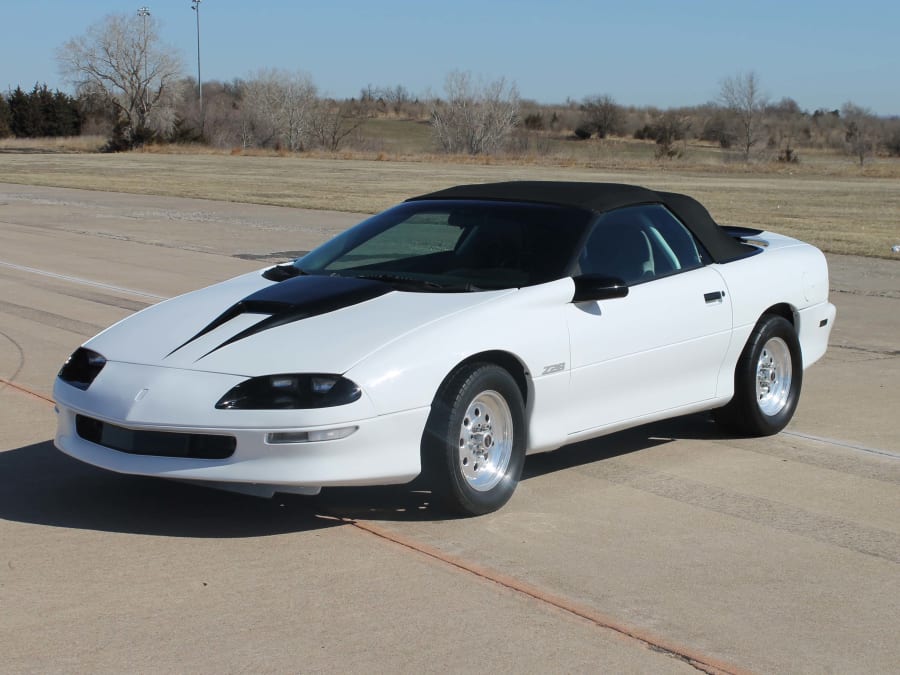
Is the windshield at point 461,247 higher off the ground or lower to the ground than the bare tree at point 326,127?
lower

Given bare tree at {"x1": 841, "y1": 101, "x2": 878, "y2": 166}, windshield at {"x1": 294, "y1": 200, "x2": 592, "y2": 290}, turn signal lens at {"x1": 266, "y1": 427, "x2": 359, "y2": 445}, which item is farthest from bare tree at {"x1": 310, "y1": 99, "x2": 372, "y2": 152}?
turn signal lens at {"x1": 266, "y1": 427, "x2": 359, "y2": 445}

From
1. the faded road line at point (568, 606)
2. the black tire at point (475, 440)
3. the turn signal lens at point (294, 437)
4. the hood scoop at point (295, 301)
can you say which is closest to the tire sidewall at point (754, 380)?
the black tire at point (475, 440)

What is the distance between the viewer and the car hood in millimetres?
5332

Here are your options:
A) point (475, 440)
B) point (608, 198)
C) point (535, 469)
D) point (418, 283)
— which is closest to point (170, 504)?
point (475, 440)

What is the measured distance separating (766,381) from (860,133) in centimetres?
7850

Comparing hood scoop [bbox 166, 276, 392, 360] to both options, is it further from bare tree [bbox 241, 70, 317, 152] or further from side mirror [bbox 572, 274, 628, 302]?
bare tree [bbox 241, 70, 317, 152]

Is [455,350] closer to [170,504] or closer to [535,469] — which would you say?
[535,469]

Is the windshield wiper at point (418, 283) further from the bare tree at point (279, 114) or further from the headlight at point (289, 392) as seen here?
the bare tree at point (279, 114)

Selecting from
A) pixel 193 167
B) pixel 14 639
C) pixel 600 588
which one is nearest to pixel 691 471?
pixel 600 588

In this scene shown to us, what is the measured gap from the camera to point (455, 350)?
216 inches

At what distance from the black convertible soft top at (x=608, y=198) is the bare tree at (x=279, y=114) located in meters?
87.9

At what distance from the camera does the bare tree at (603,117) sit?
110750 millimetres

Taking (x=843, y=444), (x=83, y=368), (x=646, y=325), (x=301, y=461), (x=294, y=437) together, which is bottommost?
(x=843, y=444)

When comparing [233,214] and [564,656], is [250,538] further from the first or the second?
[233,214]
